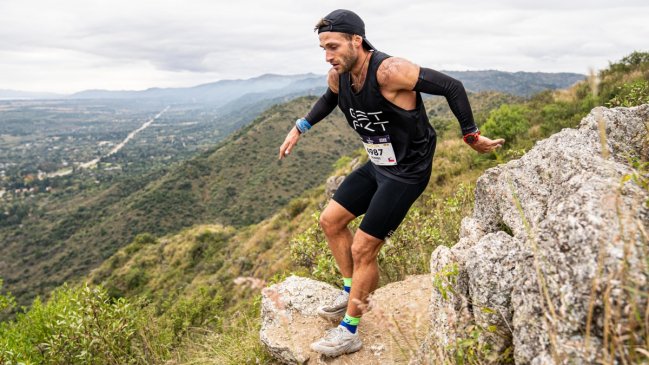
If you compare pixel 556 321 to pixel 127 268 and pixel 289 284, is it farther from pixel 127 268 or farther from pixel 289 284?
pixel 127 268

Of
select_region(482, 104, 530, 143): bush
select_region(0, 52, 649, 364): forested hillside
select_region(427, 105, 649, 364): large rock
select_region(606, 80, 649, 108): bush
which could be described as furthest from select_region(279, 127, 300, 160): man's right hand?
select_region(482, 104, 530, 143): bush

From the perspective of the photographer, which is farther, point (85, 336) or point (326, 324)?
point (85, 336)

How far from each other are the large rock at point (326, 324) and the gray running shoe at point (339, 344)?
87 millimetres

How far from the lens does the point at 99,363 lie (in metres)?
5.28

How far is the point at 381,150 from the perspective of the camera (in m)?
3.32

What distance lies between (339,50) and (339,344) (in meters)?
2.54

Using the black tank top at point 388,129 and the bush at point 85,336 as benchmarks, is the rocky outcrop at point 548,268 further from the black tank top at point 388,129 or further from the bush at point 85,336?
the bush at point 85,336

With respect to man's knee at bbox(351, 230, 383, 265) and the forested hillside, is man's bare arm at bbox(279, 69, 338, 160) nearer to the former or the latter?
man's knee at bbox(351, 230, 383, 265)

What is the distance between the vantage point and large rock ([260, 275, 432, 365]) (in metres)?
3.42

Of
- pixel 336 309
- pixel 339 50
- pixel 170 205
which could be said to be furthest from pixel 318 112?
pixel 170 205

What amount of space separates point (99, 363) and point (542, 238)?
231 inches

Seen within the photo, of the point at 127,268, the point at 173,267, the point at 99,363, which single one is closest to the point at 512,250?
the point at 99,363

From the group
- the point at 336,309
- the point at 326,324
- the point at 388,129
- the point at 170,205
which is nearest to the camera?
the point at 388,129

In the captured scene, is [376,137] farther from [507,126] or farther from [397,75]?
[507,126]
